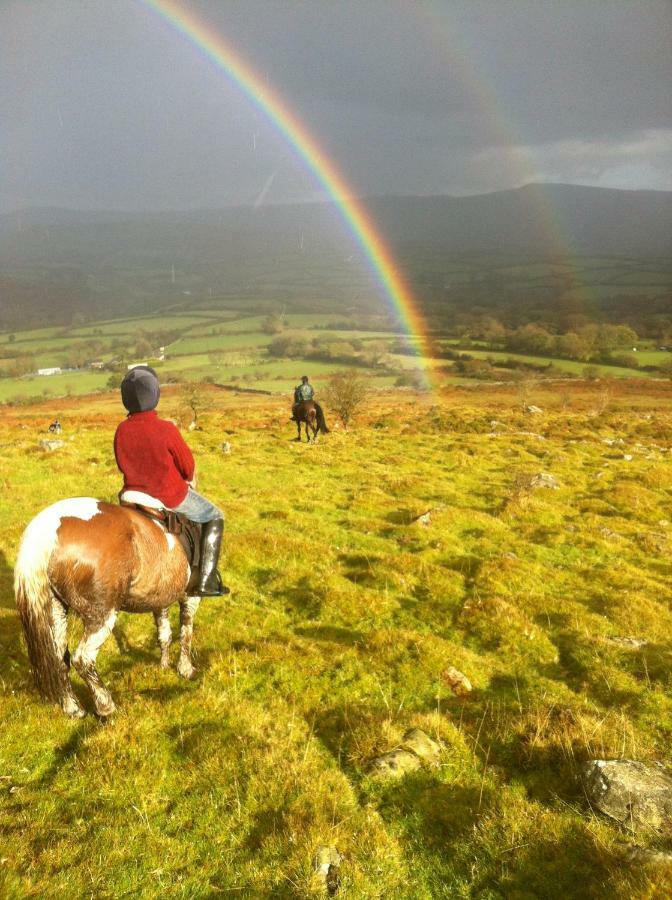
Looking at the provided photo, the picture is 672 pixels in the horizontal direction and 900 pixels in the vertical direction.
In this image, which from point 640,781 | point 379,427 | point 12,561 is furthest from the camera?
point 379,427

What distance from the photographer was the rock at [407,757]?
5.75 metres

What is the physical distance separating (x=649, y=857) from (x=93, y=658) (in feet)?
19.6

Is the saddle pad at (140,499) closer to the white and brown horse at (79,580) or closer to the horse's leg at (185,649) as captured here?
the white and brown horse at (79,580)

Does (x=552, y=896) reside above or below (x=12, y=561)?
above

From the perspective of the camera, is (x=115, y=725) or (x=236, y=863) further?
(x=115, y=725)

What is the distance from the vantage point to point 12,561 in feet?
41.0

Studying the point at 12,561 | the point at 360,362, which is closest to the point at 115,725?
the point at 12,561

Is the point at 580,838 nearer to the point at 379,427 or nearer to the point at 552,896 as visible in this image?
the point at 552,896

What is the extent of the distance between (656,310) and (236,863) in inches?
7742

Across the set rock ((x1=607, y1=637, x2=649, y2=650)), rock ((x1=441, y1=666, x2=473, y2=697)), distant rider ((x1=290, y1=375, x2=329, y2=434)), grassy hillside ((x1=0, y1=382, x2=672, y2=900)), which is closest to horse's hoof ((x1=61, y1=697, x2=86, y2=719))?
grassy hillside ((x1=0, y1=382, x2=672, y2=900))

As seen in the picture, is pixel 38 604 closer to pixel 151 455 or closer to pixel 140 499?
pixel 140 499

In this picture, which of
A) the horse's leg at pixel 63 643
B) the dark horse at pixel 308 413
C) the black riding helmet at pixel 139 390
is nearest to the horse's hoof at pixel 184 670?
the horse's leg at pixel 63 643

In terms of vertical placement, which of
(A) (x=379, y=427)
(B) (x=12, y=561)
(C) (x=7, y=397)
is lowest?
(C) (x=7, y=397)

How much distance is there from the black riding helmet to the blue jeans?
1.45m
